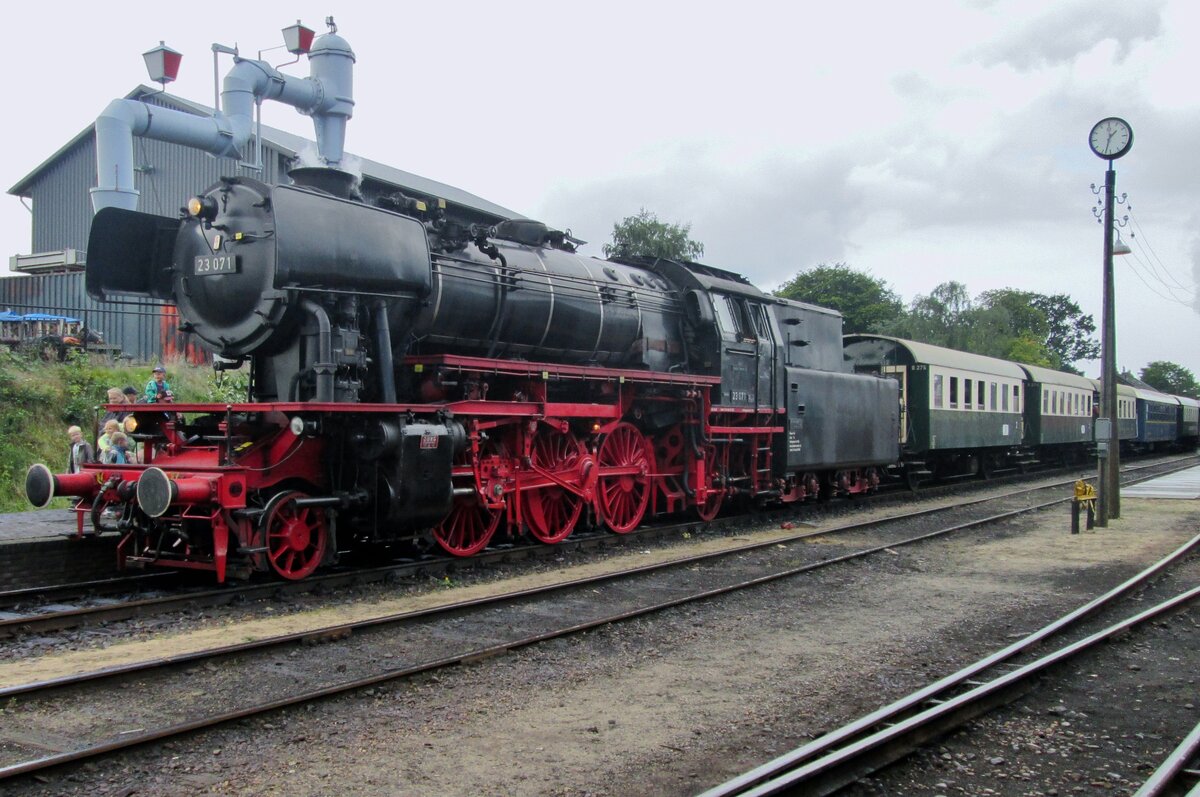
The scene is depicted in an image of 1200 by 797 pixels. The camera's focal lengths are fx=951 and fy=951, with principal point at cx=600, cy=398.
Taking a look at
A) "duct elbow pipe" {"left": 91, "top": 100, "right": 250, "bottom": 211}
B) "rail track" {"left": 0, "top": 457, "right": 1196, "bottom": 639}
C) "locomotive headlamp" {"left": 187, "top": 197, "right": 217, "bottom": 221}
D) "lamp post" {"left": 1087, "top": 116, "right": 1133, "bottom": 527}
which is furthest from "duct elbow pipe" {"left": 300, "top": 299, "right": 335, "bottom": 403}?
"duct elbow pipe" {"left": 91, "top": 100, "right": 250, "bottom": 211}

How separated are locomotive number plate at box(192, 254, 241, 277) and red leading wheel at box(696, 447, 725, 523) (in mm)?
6866

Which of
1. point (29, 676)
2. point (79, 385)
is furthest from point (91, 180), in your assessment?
point (29, 676)

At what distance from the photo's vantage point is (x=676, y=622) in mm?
7422

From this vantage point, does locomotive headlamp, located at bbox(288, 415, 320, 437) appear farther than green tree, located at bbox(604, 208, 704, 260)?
No

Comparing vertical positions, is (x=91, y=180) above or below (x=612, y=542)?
above

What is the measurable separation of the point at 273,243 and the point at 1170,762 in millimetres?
6909

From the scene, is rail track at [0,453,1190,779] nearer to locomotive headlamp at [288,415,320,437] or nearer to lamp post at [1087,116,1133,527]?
locomotive headlamp at [288,415,320,437]

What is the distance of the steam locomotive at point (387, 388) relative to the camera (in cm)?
789

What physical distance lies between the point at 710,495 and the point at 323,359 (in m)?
7.14

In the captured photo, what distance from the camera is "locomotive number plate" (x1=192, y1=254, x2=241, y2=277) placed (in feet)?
26.4

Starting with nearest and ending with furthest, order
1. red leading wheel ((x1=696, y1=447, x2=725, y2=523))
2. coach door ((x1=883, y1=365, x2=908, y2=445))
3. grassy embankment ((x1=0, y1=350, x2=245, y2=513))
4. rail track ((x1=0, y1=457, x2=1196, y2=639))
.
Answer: rail track ((x1=0, y1=457, x2=1196, y2=639)) < red leading wheel ((x1=696, y1=447, x2=725, y2=523)) < grassy embankment ((x1=0, y1=350, x2=245, y2=513)) < coach door ((x1=883, y1=365, x2=908, y2=445))

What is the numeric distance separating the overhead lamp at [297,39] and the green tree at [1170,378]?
126 meters

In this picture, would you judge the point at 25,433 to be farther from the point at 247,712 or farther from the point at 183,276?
the point at 247,712

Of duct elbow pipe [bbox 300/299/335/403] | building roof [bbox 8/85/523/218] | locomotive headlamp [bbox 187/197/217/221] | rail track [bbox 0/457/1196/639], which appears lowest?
rail track [bbox 0/457/1196/639]
